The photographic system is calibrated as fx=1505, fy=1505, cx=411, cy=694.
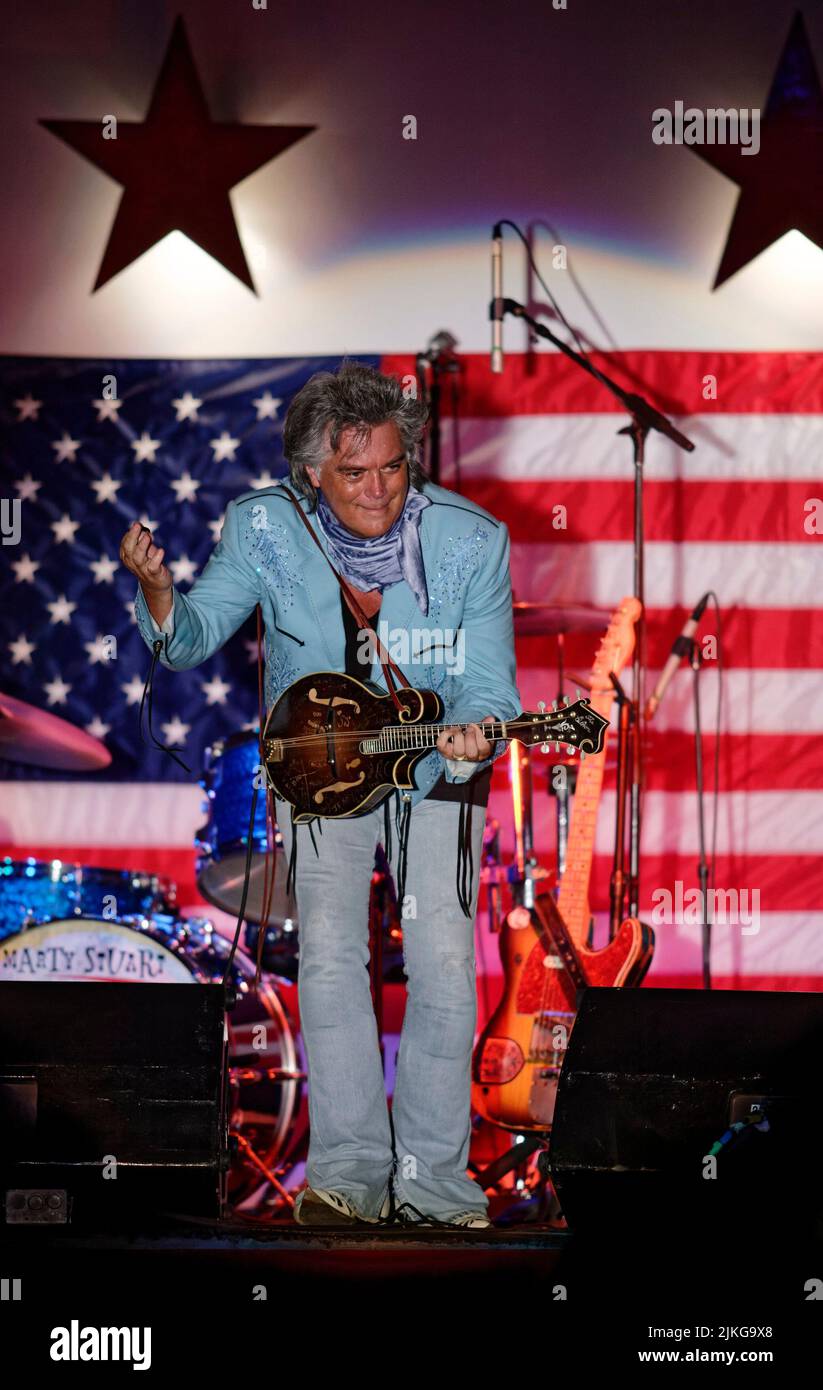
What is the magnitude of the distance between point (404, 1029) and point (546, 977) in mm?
1202

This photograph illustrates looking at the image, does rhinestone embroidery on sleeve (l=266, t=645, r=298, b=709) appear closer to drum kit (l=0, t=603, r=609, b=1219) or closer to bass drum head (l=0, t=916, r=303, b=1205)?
drum kit (l=0, t=603, r=609, b=1219)

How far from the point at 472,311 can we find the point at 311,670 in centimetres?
260

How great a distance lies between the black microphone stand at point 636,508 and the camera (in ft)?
15.8

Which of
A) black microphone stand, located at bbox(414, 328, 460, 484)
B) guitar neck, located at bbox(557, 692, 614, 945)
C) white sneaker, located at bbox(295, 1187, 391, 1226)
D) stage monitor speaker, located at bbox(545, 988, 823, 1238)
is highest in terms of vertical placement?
black microphone stand, located at bbox(414, 328, 460, 484)

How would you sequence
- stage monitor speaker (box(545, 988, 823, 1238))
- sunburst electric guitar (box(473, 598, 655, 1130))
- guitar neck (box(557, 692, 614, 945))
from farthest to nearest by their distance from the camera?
guitar neck (box(557, 692, 614, 945)), sunburst electric guitar (box(473, 598, 655, 1130)), stage monitor speaker (box(545, 988, 823, 1238))

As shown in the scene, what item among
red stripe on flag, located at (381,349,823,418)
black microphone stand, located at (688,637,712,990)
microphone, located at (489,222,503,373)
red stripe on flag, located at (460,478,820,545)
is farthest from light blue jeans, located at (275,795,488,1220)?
red stripe on flag, located at (381,349,823,418)

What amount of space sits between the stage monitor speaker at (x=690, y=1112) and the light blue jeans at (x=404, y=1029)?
405mm

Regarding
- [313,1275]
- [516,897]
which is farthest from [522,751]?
[313,1275]

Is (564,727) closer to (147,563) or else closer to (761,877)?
(147,563)

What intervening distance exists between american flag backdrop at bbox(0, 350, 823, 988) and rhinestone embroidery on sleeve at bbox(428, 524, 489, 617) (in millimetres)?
2038

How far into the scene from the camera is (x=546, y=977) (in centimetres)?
450

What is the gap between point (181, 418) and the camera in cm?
560

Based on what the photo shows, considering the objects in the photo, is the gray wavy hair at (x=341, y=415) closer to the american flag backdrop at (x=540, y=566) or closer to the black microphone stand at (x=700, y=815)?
the black microphone stand at (x=700, y=815)

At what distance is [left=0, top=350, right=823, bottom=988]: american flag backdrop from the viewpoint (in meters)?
5.52
